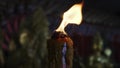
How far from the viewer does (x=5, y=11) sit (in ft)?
10.9

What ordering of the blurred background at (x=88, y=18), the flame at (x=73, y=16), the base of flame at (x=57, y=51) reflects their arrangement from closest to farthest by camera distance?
the base of flame at (x=57, y=51), the flame at (x=73, y=16), the blurred background at (x=88, y=18)

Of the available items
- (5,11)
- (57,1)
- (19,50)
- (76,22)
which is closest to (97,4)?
(57,1)

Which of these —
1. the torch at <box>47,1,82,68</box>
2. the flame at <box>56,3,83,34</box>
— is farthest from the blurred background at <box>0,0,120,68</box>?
the torch at <box>47,1,82,68</box>

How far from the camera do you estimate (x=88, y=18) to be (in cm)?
451

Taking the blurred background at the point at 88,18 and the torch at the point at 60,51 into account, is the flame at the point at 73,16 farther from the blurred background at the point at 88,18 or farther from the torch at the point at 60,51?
the blurred background at the point at 88,18

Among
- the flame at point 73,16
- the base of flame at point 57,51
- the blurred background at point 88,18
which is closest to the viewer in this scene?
the base of flame at point 57,51

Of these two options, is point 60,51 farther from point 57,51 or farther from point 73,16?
point 73,16

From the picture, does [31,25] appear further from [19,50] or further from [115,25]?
[115,25]

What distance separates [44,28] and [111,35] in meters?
2.24

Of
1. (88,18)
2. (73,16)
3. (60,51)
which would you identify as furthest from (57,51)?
(88,18)

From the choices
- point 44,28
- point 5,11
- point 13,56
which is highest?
point 5,11

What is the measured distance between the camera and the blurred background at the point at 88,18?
10.9 ft

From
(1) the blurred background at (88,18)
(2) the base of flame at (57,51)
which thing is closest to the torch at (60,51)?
(2) the base of flame at (57,51)

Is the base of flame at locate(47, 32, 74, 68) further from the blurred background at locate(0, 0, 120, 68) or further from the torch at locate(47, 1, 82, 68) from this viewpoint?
the blurred background at locate(0, 0, 120, 68)
